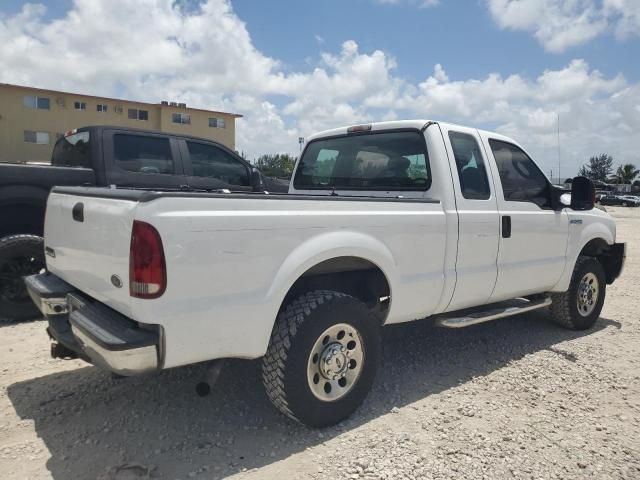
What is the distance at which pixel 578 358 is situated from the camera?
4.47 meters

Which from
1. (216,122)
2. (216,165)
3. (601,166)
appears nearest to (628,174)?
(601,166)

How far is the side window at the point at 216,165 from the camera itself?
6.21 meters

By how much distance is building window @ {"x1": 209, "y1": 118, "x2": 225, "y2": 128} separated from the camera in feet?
134

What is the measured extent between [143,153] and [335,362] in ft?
12.9

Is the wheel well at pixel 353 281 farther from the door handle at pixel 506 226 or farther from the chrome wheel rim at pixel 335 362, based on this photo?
the door handle at pixel 506 226

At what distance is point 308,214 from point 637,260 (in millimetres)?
10315

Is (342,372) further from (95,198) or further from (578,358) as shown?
(578,358)

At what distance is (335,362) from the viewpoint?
3.01m

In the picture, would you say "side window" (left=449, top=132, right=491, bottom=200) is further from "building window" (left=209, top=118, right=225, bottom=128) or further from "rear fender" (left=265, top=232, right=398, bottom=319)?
"building window" (left=209, top=118, right=225, bottom=128)

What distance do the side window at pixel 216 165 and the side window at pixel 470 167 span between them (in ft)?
11.0

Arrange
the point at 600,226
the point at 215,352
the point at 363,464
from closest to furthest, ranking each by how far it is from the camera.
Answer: the point at 215,352 < the point at 363,464 < the point at 600,226

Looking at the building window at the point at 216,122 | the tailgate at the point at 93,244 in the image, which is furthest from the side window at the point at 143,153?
the building window at the point at 216,122

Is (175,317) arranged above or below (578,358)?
above

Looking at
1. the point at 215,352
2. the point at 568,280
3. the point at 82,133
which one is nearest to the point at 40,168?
the point at 82,133
